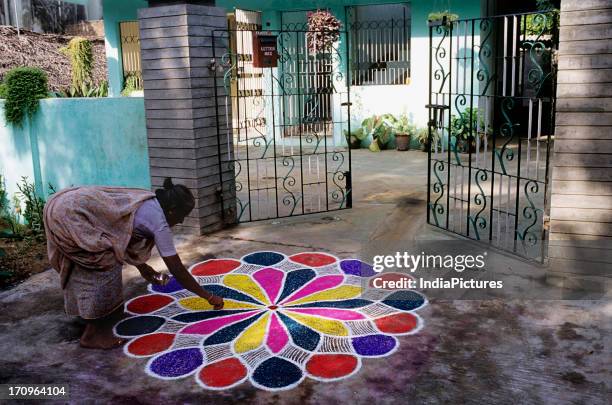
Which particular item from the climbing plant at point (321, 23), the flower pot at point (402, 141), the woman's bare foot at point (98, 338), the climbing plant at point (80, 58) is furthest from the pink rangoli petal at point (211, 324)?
the climbing plant at point (80, 58)

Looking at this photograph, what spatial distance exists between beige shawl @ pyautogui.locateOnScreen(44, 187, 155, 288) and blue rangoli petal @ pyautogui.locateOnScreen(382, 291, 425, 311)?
6.17ft

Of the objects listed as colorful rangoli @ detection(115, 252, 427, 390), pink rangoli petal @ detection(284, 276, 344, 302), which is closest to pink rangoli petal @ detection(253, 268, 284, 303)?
colorful rangoli @ detection(115, 252, 427, 390)

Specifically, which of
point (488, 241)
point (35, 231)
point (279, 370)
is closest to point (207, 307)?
point (279, 370)

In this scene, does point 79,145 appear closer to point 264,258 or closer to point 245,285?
point 264,258

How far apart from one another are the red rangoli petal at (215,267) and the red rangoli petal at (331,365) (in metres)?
1.76

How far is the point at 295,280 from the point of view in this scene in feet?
16.0

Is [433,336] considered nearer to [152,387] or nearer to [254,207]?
[152,387]

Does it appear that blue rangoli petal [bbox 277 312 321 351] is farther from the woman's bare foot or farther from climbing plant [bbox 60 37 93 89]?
climbing plant [bbox 60 37 93 89]

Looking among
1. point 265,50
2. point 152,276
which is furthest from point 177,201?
point 265,50

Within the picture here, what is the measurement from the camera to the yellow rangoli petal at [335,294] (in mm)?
4484

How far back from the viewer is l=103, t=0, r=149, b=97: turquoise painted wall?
13049 mm

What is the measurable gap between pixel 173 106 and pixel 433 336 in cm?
354

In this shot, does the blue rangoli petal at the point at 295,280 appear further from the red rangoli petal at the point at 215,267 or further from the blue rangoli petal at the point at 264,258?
the red rangoli petal at the point at 215,267

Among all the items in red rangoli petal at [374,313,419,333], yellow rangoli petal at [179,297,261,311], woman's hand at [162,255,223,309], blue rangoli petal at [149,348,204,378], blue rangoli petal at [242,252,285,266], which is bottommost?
blue rangoli petal at [149,348,204,378]
